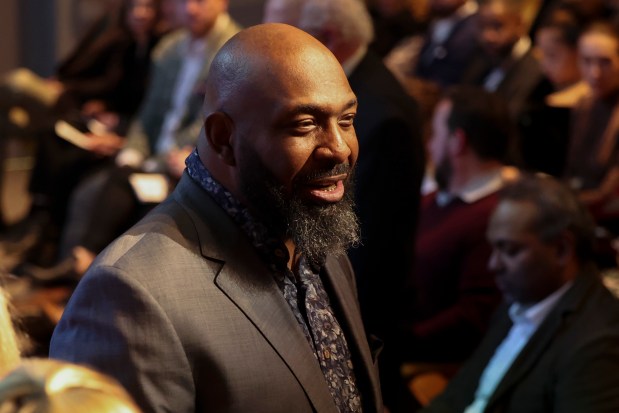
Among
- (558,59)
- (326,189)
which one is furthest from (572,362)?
(558,59)

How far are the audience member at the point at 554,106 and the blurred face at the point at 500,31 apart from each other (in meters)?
0.26

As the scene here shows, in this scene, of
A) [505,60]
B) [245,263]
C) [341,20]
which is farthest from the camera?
[505,60]

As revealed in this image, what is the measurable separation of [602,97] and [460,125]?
1446 millimetres

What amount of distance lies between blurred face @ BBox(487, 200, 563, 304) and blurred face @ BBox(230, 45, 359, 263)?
135 centimetres

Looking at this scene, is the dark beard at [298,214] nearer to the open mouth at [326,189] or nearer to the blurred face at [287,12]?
the open mouth at [326,189]

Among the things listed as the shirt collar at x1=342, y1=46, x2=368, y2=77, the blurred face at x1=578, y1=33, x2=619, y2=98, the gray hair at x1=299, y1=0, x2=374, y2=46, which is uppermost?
the gray hair at x1=299, y1=0, x2=374, y2=46

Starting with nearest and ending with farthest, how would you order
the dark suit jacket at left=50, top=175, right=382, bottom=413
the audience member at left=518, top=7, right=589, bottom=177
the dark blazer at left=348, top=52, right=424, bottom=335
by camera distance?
the dark suit jacket at left=50, top=175, right=382, bottom=413
the dark blazer at left=348, top=52, right=424, bottom=335
the audience member at left=518, top=7, right=589, bottom=177

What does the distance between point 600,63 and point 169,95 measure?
202 centimetres

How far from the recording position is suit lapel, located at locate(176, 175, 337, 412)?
5.33ft

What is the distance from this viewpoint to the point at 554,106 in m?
5.27

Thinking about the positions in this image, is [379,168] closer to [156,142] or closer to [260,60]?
[260,60]

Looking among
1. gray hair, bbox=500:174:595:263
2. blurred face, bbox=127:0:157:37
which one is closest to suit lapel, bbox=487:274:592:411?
gray hair, bbox=500:174:595:263

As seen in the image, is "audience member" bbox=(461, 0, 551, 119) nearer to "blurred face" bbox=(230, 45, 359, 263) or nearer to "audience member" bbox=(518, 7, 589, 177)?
"audience member" bbox=(518, 7, 589, 177)

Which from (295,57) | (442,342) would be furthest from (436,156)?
(295,57)
